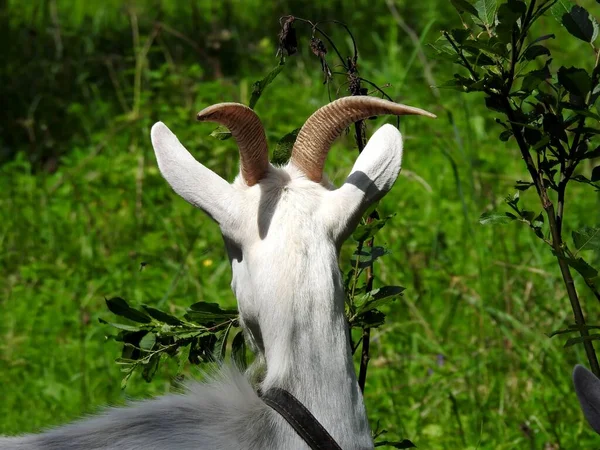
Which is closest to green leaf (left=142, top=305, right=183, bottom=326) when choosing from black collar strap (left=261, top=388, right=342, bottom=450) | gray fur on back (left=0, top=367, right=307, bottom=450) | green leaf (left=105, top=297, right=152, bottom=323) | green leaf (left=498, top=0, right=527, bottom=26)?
green leaf (left=105, top=297, right=152, bottom=323)

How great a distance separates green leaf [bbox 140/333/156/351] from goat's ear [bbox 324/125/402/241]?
0.79 m

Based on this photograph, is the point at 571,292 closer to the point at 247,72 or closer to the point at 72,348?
the point at 72,348

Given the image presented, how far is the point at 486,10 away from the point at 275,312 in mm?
1013

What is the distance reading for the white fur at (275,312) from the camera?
259 centimetres

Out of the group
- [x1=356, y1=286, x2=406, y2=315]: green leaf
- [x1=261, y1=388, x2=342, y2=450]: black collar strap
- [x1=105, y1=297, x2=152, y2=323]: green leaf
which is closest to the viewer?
[x1=261, y1=388, x2=342, y2=450]: black collar strap

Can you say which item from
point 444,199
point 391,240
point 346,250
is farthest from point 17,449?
point 444,199

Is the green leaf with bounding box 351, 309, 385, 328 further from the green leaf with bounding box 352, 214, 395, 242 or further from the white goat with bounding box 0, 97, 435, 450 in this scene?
the white goat with bounding box 0, 97, 435, 450

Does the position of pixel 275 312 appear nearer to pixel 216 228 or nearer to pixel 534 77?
pixel 534 77

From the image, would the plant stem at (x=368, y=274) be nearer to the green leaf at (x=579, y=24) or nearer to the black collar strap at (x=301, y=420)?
the black collar strap at (x=301, y=420)

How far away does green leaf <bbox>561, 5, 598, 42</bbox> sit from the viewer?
2717mm

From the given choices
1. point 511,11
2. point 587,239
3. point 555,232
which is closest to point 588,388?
point 587,239

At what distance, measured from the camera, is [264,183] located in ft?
8.97

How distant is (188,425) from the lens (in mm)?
2754

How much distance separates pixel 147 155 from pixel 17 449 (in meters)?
3.86
